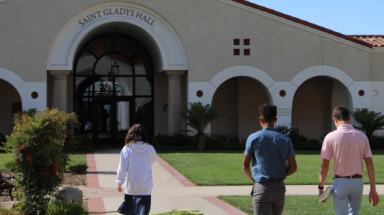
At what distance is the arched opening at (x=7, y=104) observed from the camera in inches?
809

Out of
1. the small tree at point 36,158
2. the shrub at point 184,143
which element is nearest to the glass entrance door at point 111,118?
the shrub at point 184,143

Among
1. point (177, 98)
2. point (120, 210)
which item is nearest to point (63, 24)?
point (177, 98)

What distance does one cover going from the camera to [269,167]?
4.48 m

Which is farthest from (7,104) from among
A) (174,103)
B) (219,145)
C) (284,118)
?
(284,118)

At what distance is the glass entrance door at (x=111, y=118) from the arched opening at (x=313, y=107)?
29.7 ft

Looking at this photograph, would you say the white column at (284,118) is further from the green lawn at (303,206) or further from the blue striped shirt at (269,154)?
the blue striped shirt at (269,154)

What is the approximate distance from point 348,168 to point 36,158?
186 inches

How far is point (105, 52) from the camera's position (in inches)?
856

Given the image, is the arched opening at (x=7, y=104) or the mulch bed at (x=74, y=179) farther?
the arched opening at (x=7, y=104)

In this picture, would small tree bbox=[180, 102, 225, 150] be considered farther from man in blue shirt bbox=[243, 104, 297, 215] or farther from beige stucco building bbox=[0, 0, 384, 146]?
man in blue shirt bbox=[243, 104, 297, 215]

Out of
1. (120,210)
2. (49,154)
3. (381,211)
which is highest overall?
(49,154)

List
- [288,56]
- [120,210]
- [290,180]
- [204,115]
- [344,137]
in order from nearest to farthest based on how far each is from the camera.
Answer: [344,137] < [120,210] < [290,180] < [204,115] < [288,56]

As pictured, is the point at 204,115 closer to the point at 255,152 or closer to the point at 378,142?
the point at 378,142

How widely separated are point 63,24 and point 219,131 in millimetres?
9605
